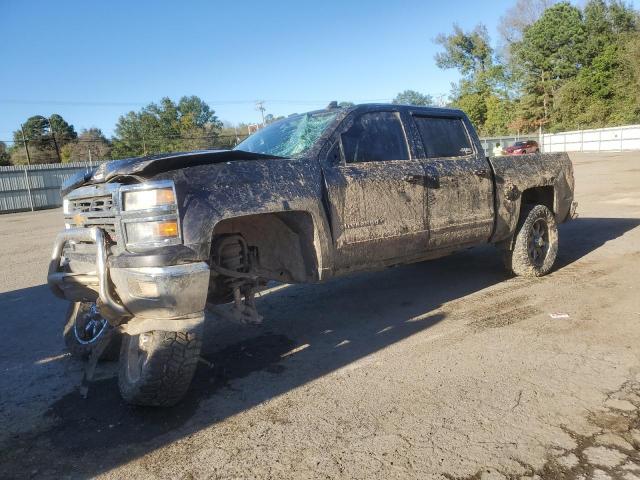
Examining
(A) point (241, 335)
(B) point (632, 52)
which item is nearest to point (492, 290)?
(A) point (241, 335)

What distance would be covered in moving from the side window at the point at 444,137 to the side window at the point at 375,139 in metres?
0.34

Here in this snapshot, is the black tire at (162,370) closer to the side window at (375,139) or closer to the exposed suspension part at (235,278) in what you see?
the exposed suspension part at (235,278)

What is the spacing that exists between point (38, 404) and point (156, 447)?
1.13 metres

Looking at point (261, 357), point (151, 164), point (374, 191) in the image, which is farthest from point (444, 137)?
point (151, 164)

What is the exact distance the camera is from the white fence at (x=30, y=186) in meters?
23.6

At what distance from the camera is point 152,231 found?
9.94ft

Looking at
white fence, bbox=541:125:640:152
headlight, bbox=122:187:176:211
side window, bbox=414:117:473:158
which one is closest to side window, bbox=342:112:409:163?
side window, bbox=414:117:473:158

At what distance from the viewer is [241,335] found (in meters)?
4.54

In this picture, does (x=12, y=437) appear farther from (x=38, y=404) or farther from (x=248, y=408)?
(x=248, y=408)

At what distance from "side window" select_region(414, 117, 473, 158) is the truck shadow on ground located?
151 centimetres

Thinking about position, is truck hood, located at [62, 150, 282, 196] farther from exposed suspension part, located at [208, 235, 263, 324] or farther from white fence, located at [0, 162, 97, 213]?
white fence, located at [0, 162, 97, 213]

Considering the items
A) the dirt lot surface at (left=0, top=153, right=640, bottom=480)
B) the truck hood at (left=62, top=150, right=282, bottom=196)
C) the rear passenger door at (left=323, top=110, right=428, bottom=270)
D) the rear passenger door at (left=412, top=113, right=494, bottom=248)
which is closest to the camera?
the dirt lot surface at (left=0, top=153, right=640, bottom=480)

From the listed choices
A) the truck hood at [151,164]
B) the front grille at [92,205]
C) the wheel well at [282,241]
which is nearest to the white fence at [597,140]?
the wheel well at [282,241]

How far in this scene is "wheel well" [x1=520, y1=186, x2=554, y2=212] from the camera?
6332mm
